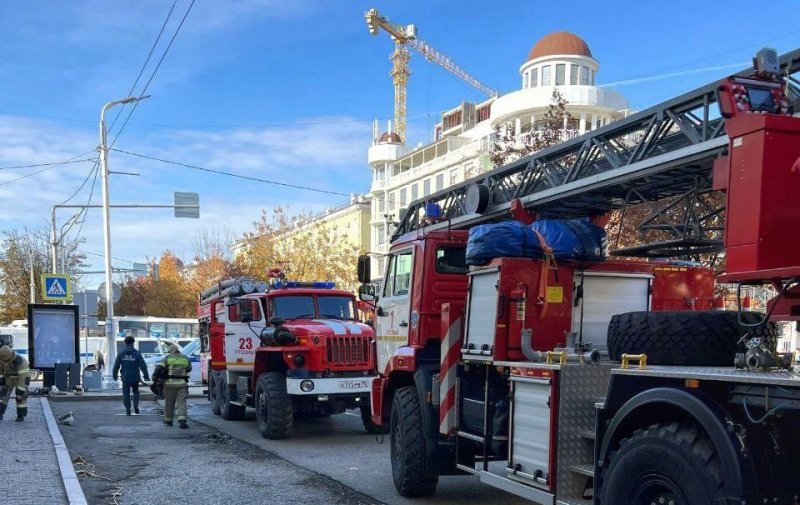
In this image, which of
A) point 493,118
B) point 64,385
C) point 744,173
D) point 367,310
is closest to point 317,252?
point 493,118

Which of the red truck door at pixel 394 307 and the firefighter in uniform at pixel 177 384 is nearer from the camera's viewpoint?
the red truck door at pixel 394 307

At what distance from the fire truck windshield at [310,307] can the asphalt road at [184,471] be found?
95.1 inches

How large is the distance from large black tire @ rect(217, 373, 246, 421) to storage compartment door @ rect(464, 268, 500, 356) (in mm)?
9021

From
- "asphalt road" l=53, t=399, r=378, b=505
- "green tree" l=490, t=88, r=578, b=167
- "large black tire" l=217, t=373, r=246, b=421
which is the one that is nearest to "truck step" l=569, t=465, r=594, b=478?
"asphalt road" l=53, t=399, r=378, b=505

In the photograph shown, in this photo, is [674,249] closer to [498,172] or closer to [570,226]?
[570,226]

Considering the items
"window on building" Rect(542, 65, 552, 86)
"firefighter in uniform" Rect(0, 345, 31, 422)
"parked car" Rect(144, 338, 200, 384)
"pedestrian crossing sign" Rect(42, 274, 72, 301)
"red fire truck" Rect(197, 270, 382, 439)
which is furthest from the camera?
"window on building" Rect(542, 65, 552, 86)

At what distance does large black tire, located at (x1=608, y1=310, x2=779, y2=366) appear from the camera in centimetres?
445

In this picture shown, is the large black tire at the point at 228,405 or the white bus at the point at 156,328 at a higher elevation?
the large black tire at the point at 228,405

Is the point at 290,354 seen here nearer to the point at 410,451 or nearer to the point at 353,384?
the point at 353,384

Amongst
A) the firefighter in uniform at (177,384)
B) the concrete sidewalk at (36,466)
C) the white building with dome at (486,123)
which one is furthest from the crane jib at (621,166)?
the white building with dome at (486,123)

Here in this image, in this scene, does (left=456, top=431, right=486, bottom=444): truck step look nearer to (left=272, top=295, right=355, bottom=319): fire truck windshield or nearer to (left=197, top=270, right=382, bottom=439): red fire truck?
(left=197, top=270, right=382, bottom=439): red fire truck

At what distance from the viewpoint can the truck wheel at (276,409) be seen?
38.8 ft

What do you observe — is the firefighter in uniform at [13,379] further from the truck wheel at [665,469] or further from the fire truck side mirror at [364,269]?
the truck wheel at [665,469]

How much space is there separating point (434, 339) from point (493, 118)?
41089mm
